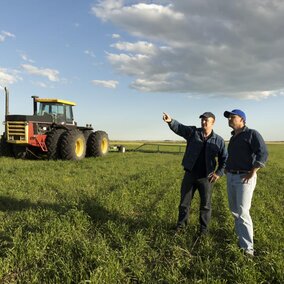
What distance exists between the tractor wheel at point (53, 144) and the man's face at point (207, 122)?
12.1 m

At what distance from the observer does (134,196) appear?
936cm

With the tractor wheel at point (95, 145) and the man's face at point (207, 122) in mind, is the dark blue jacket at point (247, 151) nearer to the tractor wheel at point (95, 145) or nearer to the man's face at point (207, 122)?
the man's face at point (207, 122)

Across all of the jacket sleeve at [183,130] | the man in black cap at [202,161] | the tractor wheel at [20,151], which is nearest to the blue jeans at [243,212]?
the man in black cap at [202,161]

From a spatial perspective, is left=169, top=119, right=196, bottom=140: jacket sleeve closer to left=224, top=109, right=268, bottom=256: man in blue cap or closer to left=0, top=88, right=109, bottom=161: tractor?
left=224, top=109, right=268, bottom=256: man in blue cap

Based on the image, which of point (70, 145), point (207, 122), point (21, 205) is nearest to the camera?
point (207, 122)

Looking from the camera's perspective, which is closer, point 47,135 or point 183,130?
point 183,130

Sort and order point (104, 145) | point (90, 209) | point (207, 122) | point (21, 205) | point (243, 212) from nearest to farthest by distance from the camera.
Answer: point (243, 212) → point (207, 122) → point (90, 209) → point (21, 205) → point (104, 145)

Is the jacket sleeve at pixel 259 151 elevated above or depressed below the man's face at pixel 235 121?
below

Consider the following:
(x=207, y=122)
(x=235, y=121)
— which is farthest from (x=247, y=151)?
(x=207, y=122)

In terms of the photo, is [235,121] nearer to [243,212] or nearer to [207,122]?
[207,122]

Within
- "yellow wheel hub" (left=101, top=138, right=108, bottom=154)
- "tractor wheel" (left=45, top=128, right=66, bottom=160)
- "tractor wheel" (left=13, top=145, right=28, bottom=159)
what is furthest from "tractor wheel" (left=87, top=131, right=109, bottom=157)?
"tractor wheel" (left=13, top=145, right=28, bottom=159)

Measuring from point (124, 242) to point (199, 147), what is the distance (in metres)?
1.96

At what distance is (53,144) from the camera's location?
1742 centimetres

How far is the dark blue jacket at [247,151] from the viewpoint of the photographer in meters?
5.35
